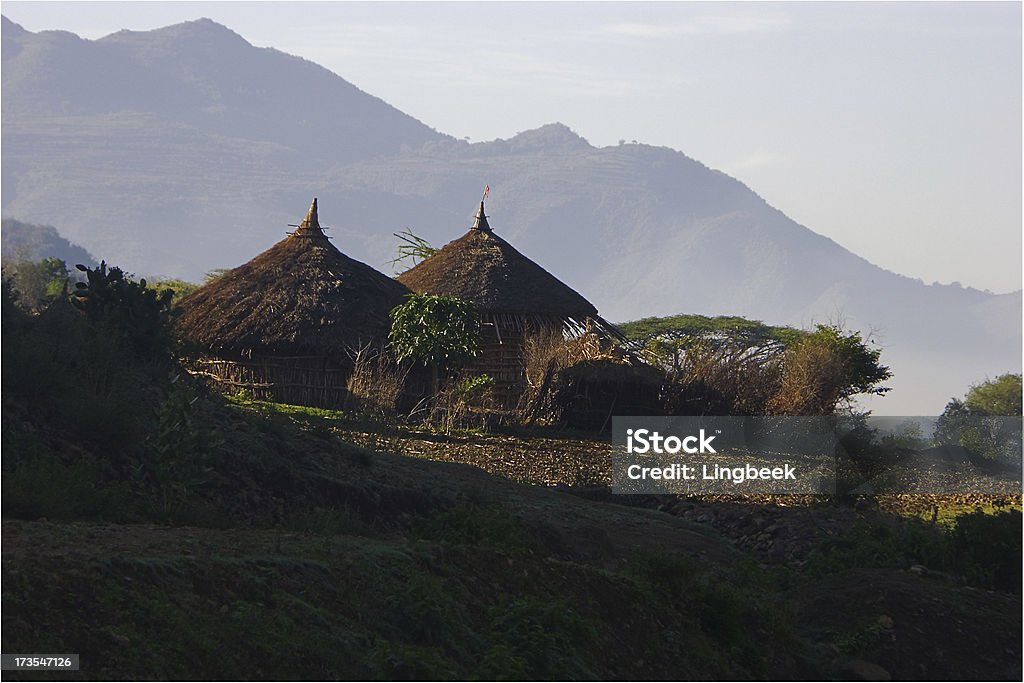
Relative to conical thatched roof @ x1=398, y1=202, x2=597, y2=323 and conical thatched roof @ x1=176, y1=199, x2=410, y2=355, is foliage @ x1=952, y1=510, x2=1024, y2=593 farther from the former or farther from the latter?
conical thatched roof @ x1=398, y1=202, x2=597, y2=323

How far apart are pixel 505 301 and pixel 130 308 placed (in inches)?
464

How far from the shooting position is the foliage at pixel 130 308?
12.7 m

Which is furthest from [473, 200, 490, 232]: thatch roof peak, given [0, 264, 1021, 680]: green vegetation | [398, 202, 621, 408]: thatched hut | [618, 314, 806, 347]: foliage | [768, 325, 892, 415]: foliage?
[618, 314, 806, 347]: foliage

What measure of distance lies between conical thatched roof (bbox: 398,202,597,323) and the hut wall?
3.36m

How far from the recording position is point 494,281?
2467 centimetres

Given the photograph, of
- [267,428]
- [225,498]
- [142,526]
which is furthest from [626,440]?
[142,526]

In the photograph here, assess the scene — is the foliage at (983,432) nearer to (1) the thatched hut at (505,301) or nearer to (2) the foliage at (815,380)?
(2) the foliage at (815,380)

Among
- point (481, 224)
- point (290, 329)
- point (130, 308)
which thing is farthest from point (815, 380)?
point (130, 308)

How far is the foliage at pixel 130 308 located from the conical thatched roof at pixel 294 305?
7.80m

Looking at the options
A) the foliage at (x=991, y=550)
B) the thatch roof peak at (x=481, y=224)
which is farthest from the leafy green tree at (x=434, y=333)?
the foliage at (x=991, y=550)

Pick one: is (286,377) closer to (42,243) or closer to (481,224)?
(481,224)

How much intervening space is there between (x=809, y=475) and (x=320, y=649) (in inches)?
472

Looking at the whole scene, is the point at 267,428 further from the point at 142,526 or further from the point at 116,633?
the point at 116,633

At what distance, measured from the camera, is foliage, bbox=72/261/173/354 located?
41.5 ft
